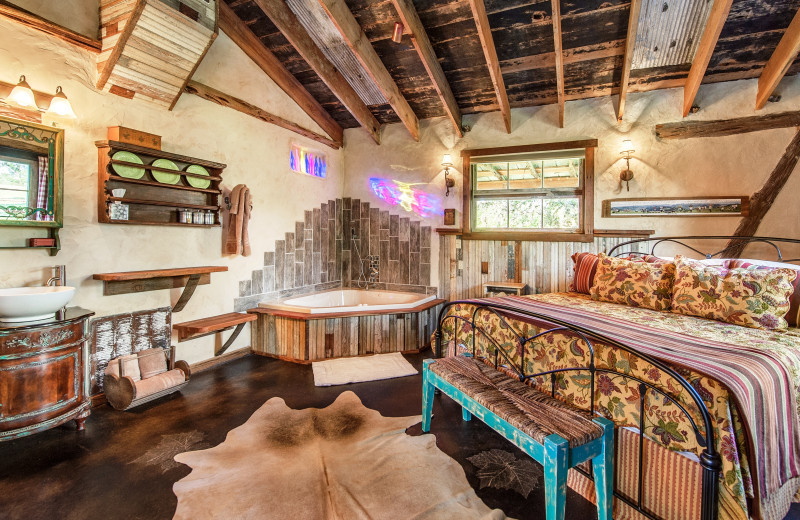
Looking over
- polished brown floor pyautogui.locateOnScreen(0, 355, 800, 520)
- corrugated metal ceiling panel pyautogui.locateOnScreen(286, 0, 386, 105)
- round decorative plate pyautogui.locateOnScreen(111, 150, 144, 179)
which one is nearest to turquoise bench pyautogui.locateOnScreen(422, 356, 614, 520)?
polished brown floor pyautogui.locateOnScreen(0, 355, 800, 520)

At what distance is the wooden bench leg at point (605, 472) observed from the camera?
5.42 ft

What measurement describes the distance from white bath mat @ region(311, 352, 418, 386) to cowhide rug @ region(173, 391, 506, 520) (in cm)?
74

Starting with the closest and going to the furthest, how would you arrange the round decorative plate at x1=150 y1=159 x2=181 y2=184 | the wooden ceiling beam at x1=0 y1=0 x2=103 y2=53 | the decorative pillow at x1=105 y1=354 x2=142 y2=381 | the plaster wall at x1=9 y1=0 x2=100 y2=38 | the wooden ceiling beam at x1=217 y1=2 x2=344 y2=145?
the wooden ceiling beam at x1=0 y1=0 x2=103 y2=53 → the plaster wall at x1=9 y1=0 x2=100 y2=38 → the decorative pillow at x1=105 y1=354 x2=142 y2=381 → the round decorative plate at x1=150 y1=159 x2=181 y2=184 → the wooden ceiling beam at x1=217 y1=2 x2=344 y2=145

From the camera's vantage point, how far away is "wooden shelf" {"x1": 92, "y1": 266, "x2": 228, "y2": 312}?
118 inches

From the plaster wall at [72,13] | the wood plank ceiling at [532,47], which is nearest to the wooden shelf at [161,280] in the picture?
the plaster wall at [72,13]

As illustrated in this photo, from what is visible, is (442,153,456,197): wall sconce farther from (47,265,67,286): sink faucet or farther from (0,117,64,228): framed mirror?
(47,265,67,286): sink faucet

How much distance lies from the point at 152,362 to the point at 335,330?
1.67 metres

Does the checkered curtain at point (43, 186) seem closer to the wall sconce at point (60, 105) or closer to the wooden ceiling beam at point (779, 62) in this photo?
the wall sconce at point (60, 105)

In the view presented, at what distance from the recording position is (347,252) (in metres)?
5.81

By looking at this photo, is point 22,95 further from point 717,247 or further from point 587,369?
point 717,247

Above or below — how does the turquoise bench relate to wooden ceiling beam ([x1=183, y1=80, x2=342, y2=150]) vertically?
below

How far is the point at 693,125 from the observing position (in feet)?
13.1

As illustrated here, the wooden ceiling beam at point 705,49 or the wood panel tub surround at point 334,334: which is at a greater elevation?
the wooden ceiling beam at point 705,49

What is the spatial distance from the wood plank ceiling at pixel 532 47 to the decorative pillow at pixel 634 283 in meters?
1.96
